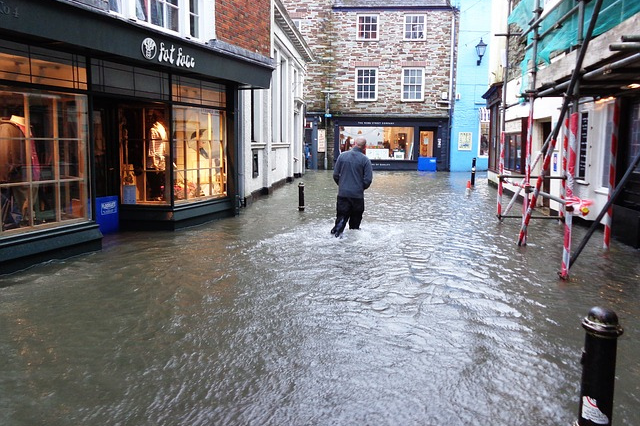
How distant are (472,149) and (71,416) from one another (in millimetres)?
32110

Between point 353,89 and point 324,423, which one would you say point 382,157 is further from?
point 324,423

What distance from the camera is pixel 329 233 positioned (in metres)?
10.3

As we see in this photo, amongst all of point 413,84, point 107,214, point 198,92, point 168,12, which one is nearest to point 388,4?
point 413,84

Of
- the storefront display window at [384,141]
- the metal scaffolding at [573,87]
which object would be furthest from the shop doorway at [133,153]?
the storefront display window at [384,141]

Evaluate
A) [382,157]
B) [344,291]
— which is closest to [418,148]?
[382,157]

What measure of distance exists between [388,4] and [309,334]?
3115cm

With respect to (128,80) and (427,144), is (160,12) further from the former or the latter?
(427,144)

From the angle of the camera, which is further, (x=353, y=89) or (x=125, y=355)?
(x=353, y=89)

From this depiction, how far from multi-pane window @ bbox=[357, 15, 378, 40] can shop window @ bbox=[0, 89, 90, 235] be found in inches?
1072

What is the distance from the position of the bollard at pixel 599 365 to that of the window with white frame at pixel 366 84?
31.5 m

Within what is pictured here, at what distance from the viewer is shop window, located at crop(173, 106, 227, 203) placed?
10891 mm

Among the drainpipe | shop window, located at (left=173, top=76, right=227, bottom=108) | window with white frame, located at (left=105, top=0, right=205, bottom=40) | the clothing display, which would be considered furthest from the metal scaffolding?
the clothing display

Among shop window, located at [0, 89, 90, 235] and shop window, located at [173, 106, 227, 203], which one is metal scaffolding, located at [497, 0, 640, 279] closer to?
shop window, located at [173, 106, 227, 203]

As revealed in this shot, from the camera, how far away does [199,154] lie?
37.8 ft
